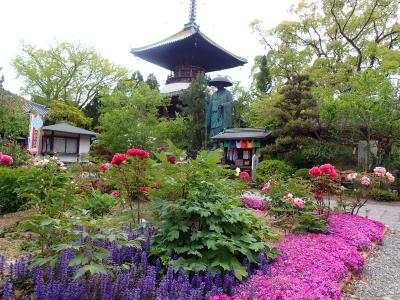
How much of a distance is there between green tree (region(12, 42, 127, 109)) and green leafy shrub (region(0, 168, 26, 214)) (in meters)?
26.5

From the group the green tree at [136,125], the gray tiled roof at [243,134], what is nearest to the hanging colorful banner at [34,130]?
the green tree at [136,125]

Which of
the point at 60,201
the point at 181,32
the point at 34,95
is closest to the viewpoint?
the point at 60,201

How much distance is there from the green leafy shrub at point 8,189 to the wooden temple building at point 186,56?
53.6ft

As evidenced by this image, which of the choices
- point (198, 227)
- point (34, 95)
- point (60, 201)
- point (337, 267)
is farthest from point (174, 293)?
point (34, 95)

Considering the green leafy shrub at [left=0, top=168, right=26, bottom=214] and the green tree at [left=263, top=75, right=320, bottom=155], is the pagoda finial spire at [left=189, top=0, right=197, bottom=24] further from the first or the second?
the green leafy shrub at [left=0, top=168, right=26, bottom=214]

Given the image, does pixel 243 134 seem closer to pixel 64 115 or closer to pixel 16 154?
pixel 16 154

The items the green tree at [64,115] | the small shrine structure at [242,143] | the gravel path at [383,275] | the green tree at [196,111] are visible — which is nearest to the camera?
the gravel path at [383,275]

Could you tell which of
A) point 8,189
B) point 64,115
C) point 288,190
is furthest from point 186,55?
point 288,190

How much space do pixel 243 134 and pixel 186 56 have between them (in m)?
9.66

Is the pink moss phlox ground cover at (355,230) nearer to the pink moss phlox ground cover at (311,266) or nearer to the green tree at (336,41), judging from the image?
the pink moss phlox ground cover at (311,266)

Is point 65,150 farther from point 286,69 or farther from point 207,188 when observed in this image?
point 207,188

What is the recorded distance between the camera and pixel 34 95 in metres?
31.7

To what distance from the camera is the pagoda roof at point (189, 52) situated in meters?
22.5

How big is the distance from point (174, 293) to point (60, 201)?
7.90 feet
